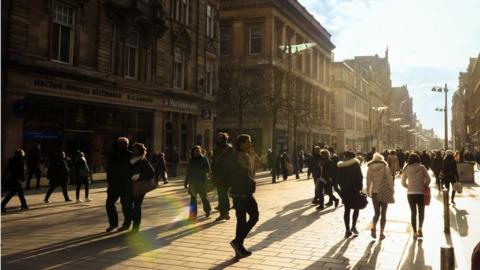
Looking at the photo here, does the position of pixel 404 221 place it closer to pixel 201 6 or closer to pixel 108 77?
pixel 108 77

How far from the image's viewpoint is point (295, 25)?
165 feet

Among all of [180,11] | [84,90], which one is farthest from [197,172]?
[180,11]

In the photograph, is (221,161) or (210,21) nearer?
(221,161)

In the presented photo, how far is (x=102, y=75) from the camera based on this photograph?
70.9 feet

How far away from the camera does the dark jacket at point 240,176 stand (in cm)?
732

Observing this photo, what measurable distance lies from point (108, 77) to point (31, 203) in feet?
30.7

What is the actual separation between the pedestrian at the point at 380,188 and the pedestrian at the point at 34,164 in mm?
13371

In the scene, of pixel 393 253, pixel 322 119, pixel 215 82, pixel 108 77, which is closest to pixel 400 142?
pixel 322 119

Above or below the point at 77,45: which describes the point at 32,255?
below

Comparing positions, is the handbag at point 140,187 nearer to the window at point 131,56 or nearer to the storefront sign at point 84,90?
the storefront sign at point 84,90

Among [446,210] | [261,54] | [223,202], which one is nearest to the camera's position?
[446,210]

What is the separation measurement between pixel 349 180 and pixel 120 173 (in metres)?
4.61

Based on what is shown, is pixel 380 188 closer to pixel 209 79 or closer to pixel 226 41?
pixel 209 79

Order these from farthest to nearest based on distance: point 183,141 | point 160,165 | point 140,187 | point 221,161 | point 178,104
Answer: point 183,141 < point 178,104 < point 160,165 < point 221,161 < point 140,187
